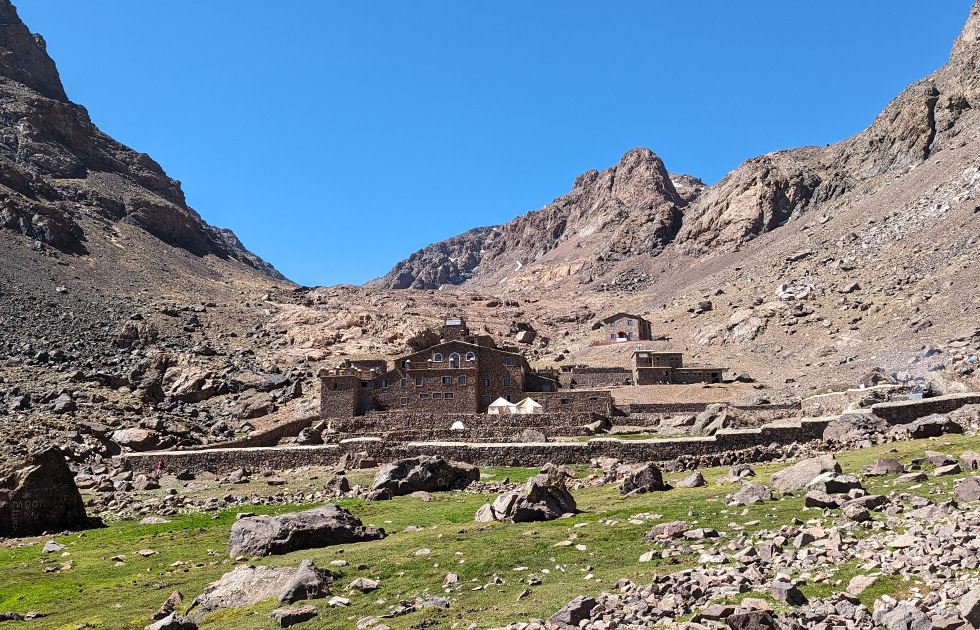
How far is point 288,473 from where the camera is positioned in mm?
33656

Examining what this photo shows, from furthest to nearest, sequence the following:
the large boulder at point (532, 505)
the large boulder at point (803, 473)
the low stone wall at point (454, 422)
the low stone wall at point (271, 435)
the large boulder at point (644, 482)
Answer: the low stone wall at point (271, 435)
the low stone wall at point (454, 422)
the large boulder at point (644, 482)
the large boulder at point (532, 505)
the large boulder at point (803, 473)

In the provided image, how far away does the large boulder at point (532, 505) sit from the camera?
60.6ft

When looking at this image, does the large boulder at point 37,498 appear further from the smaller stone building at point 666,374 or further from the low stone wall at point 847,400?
the smaller stone building at point 666,374

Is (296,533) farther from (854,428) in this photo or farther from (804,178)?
(804,178)

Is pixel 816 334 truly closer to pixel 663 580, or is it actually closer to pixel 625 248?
pixel 663 580

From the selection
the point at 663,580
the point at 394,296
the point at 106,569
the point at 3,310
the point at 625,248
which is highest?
the point at 625,248

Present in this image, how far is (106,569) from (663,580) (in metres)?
15.3

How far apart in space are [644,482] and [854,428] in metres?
10.1

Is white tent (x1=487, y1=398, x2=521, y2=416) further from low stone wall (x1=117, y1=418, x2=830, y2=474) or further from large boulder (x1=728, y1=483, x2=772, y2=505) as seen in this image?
large boulder (x1=728, y1=483, x2=772, y2=505)

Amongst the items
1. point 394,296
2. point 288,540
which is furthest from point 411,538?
point 394,296

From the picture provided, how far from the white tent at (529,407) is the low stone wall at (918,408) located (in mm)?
20250

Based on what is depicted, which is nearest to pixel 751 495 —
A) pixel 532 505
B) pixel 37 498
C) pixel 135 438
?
pixel 532 505

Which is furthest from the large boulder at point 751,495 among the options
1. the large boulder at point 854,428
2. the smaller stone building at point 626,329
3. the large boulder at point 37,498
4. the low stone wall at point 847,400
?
the smaller stone building at point 626,329

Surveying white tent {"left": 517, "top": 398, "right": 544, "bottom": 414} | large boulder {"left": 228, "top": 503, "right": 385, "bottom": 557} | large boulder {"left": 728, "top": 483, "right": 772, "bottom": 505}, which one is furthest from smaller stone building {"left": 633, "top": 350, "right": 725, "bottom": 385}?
large boulder {"left": 228, "top": 503, "right": 385, "bottom": 557}
